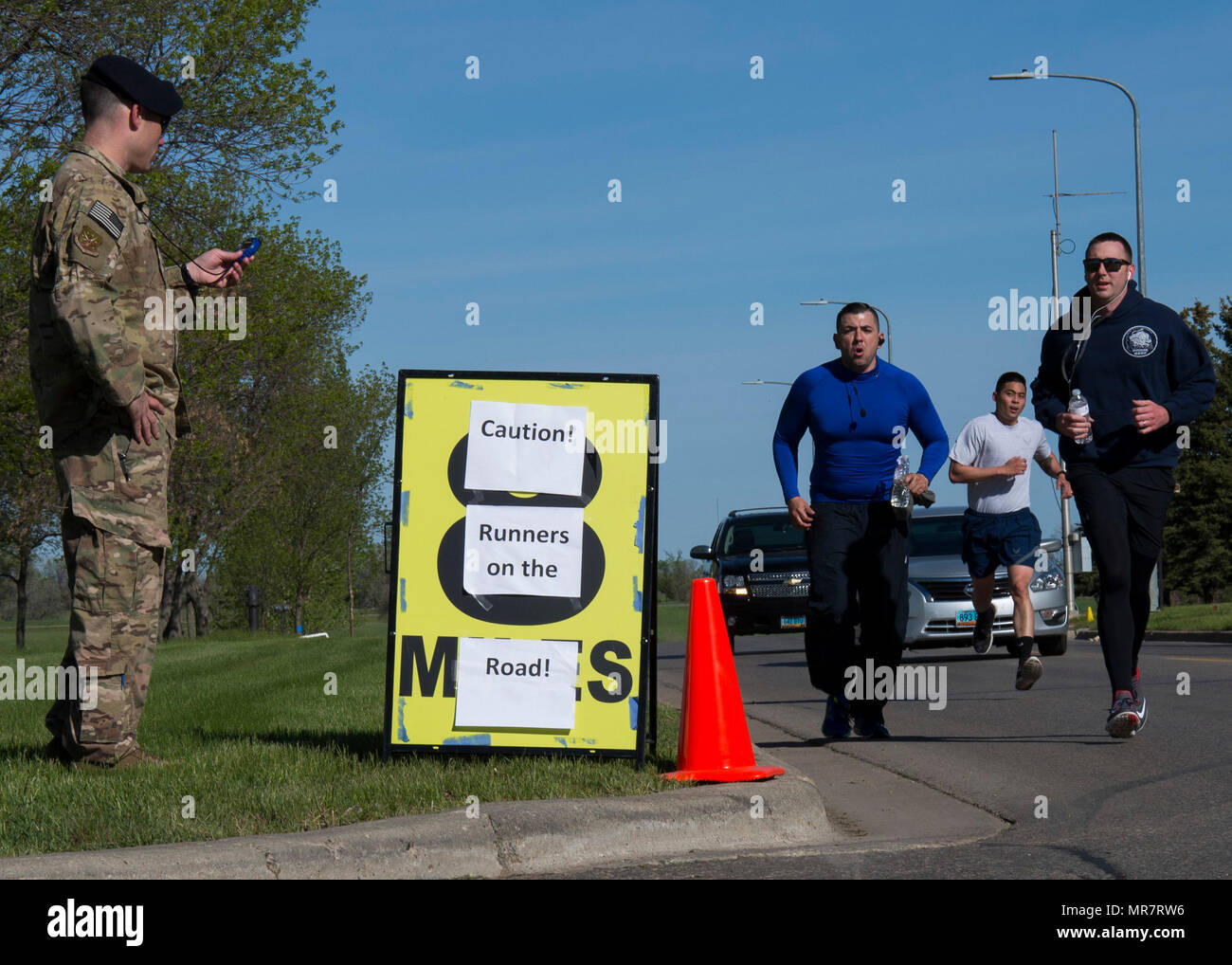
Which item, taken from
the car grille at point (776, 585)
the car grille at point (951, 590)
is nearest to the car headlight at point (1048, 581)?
the car grille at point (951, 590)

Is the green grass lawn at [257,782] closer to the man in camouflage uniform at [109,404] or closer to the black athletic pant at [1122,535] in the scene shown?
the man in camouflage uniform at [109,404]

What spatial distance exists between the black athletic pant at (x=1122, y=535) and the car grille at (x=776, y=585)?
12.4m

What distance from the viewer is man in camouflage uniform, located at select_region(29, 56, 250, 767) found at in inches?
238

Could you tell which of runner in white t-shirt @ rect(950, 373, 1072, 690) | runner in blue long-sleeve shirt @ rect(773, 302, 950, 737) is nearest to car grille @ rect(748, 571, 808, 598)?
runner in white t-shirt @ rect(950, 373, 1072, 690)

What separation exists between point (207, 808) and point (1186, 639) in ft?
68.2

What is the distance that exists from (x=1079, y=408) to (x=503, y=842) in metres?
3.97

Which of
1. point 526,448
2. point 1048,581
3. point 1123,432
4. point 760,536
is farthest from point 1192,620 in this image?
point 526,448

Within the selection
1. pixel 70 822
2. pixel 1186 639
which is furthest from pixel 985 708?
pixel 1186 639

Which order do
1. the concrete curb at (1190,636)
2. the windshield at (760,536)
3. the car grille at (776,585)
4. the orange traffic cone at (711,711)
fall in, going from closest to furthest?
the orange traffic cone at (711,711), the car grille at (776,585), the windshield at (760,536), the concrete curb at (1190,636)

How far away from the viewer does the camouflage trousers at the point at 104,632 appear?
6.18 meters

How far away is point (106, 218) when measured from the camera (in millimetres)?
6066

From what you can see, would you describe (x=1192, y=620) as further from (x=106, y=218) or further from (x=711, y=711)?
(x=106, y=218)
